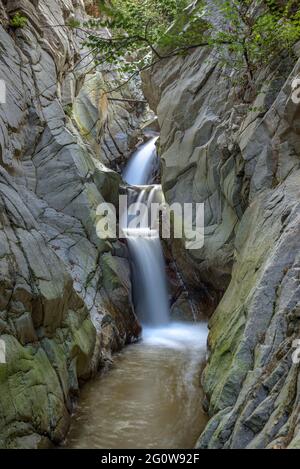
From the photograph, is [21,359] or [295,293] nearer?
[295,293]

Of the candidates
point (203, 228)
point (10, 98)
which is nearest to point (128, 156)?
point (203, 228)

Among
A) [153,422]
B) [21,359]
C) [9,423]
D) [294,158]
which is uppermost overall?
[294,158]

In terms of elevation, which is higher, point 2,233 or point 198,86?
point 198,86

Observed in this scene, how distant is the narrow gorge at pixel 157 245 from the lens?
583cm

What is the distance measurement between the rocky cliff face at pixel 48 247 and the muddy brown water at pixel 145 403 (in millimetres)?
405

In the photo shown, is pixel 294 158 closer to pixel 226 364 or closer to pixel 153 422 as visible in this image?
pixel 226 364

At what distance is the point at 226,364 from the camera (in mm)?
6926

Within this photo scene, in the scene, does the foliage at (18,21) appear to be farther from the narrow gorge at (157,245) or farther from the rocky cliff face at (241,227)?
the rocky cliff face at (241,227)

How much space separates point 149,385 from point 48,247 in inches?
146

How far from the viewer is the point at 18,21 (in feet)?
39.5

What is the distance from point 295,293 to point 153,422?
3621mm

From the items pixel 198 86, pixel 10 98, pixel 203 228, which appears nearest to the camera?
pixel 10 98

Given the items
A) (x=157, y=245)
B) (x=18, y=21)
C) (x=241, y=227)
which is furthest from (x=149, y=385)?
(x=18, y=21)

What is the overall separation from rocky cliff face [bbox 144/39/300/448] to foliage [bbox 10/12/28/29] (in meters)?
6.02
